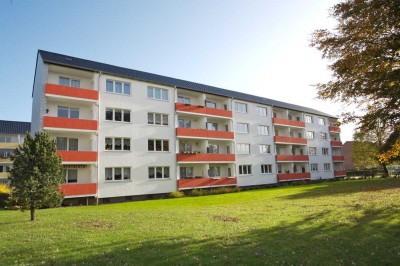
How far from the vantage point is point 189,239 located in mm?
9734

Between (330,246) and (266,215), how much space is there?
5797 mm

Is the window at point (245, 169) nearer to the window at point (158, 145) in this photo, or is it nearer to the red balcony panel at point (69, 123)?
the window at point (158, 145)

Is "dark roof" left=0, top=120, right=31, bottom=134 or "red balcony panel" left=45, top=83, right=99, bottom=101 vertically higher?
"dark roof" left=0, top=120, right=31, bottom=134

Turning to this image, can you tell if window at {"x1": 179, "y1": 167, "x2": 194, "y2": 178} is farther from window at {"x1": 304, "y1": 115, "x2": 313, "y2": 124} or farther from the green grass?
window at {"x1": 304, "y1": 115, "x2": 313, "y2": 124}

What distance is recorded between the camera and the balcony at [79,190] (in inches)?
987

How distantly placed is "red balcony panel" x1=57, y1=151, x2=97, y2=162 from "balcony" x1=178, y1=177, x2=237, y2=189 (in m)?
10.4

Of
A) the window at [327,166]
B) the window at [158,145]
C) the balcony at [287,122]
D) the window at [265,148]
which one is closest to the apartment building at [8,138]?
the window at [158,145]

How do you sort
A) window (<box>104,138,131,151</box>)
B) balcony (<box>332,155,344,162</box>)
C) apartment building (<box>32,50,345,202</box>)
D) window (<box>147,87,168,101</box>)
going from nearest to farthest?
apartment building (<box>32,50,345,202</box>) → window (<box>104,138,131,151</box>) → window (<box>147,87,168,101</box>) → balcony (<box>332,155,344,162</box>)

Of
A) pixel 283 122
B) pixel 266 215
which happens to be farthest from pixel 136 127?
pixel 283 122

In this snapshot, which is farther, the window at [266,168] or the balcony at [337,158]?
the balcony at [337,158]

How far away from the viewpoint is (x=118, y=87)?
30.9 metres

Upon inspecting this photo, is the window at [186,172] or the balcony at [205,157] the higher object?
the balcony at [205,157]

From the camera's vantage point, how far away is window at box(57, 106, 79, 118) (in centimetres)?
2787

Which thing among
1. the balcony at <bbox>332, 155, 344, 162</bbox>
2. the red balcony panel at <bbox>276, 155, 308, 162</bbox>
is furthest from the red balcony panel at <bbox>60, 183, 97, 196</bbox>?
the balcony at <bbox>332, 155, 344, 162</bbox>
